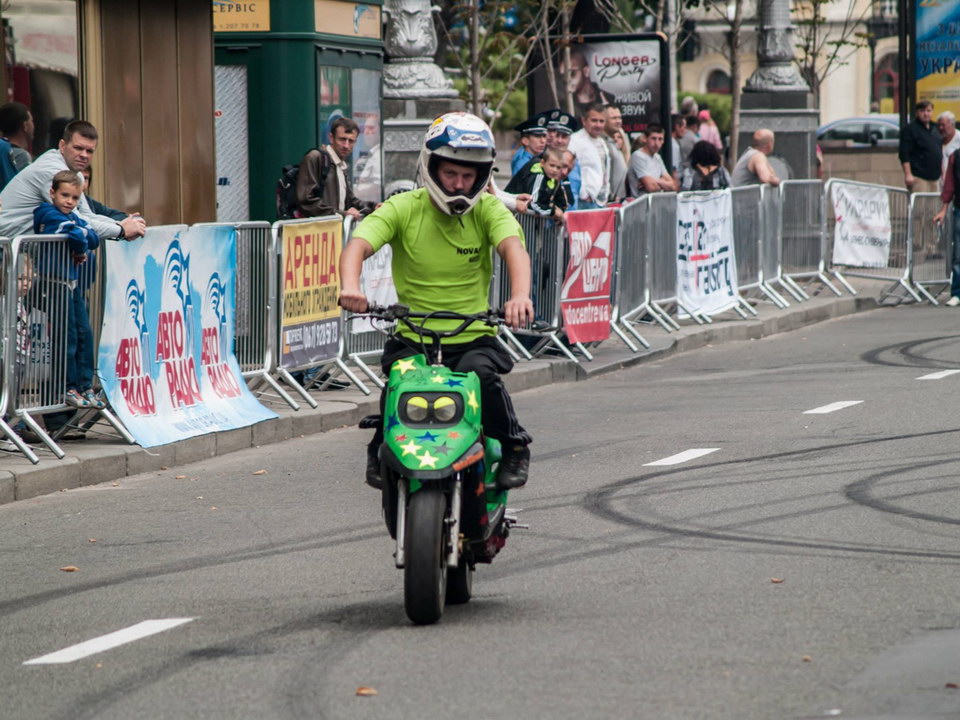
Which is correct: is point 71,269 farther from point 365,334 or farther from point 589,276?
point 589,276

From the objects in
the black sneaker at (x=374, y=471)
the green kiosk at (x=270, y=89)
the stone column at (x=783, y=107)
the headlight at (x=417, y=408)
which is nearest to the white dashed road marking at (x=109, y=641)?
the black sneaker at (x=374, y=471)

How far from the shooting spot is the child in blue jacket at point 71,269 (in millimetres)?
10289

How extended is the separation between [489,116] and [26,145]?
50.9 feet

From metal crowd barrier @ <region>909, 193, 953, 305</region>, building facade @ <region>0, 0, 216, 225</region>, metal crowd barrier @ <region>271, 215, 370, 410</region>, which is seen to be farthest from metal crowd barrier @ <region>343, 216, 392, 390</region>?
metal crowd barrier @ <region>909, 193, 953, 305</region>

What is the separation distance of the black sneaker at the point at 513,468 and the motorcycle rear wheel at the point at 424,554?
591 mm

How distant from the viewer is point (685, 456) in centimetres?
1038

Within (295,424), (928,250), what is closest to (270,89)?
(295,424)

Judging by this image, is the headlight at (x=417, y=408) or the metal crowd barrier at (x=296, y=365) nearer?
the headlight at (x=417, y=408)

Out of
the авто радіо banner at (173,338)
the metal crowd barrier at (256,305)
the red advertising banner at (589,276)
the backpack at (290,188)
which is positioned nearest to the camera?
the авто радіо banner at (173,338)

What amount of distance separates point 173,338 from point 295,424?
1134 millimetres

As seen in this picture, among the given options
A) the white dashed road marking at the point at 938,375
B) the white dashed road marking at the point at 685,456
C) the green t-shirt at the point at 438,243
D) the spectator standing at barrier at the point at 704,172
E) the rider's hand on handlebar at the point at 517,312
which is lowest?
the white dashed road marking at the point at 685,456

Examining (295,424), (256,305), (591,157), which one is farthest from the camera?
(591,157)

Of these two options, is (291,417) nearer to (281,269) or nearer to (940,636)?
(281,269)

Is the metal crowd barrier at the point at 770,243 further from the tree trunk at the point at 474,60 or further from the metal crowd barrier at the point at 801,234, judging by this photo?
the tree trunk at the point at 474,60
